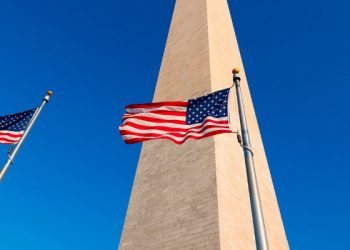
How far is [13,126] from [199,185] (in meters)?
6.42

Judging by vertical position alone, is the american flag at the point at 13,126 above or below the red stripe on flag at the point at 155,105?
above

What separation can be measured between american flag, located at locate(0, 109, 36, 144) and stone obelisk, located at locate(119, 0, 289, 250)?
5.09 m

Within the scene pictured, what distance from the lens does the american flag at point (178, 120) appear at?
24.7ft

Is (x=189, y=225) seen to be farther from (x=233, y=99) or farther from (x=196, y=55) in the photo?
(x=196, y=55)

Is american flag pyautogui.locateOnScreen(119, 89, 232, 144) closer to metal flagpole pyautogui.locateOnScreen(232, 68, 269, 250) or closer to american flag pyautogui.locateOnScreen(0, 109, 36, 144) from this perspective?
metal flagpole pyautogui.locateOnScreen(232, 68, 269, 250)

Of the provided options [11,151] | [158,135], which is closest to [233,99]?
[158,135]

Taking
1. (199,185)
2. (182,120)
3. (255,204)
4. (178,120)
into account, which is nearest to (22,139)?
(178,120)

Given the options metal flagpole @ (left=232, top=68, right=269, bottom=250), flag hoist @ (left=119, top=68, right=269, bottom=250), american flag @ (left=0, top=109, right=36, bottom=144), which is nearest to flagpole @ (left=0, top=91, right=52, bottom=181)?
american flag @ (left=0, top=109, right=36, bottom=144)

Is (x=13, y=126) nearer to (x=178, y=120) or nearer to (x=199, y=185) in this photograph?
(x=178, y=120)

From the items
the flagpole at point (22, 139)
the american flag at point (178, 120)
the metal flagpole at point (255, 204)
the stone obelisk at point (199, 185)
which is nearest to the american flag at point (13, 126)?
the flagpole at point (22, 139)

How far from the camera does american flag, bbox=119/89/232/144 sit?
24.7 feet

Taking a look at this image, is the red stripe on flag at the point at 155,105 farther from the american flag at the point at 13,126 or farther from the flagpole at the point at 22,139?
the american flag at the point at 13,126

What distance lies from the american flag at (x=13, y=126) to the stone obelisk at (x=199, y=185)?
5.09 m

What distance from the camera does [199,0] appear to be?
22422 millimetres
